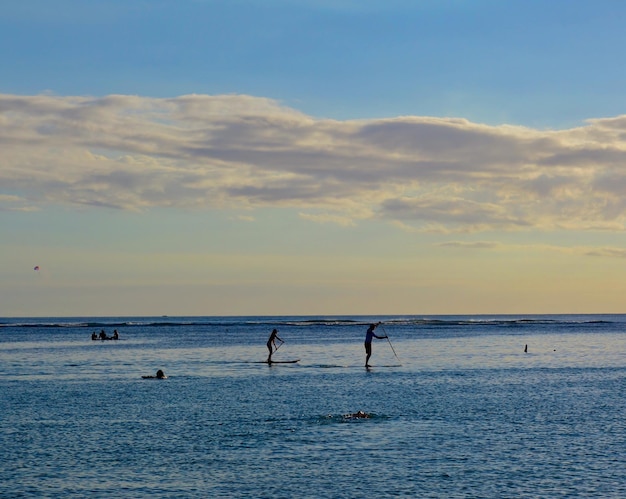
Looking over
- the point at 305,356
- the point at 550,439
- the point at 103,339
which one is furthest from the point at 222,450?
the point at 103,339

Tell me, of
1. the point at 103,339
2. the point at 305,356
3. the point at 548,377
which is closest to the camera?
the point at 548,377

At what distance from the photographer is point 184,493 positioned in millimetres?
20594

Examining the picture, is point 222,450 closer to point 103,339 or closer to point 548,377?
point 548,377

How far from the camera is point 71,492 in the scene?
2055 cm

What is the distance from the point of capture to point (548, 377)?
2018 inches

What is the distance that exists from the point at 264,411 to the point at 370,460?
11.0 meters

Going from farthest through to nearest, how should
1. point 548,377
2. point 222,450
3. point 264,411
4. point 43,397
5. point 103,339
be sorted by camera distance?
point 103,339
point 548,377
point 43,397
point 264,411
point 222,450

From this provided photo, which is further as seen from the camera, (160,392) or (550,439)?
(160,392)

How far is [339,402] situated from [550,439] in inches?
468

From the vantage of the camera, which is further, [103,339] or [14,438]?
[103,339]

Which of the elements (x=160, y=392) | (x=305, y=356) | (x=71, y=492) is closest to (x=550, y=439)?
(x=71, y=492)

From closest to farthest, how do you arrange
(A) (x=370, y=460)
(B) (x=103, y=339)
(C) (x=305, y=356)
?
(A) (x=370, y=460), (C) (x=305, y=356), (B) (x=103, y=339)

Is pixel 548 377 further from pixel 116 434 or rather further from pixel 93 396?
pixel 116 434

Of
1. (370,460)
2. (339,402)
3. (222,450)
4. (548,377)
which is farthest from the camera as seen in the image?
(548,377)
